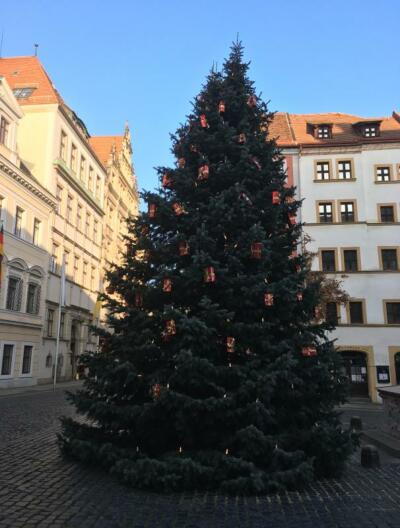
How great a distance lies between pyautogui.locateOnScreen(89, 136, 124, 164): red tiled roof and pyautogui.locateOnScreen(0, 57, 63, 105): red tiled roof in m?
17.7

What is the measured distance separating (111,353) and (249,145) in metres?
4.55

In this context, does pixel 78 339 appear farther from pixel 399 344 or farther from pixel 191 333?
pixel 191 333

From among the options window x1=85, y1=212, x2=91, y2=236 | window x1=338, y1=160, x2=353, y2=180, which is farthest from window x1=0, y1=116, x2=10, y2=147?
window x1=338, y1=160, x2=353, y2=180

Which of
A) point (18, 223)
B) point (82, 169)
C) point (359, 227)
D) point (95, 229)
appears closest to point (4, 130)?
point (18, 223)

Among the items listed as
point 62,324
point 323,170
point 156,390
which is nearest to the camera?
point 156,390

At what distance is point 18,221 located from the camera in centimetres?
3338

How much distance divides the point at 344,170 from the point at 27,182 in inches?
822

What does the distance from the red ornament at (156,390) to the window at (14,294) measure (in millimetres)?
26251

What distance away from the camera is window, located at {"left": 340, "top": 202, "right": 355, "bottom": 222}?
32750 millimetres

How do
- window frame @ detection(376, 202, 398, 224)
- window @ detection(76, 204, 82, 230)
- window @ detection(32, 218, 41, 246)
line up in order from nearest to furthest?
1. window frame @ detection(376, 202, 398, 224)
2. window @ detection(32, 218, 41, 246)
3. window @ detection(76, 204, 82, 230)

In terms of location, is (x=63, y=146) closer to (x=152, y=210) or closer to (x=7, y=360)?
(x=7, y=360)

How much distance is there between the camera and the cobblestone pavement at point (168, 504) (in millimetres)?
6031

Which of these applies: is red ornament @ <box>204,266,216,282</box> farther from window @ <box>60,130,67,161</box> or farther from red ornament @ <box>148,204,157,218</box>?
window @ <box>60,130,67,161</box>

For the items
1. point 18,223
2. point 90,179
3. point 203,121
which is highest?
point 90,179
